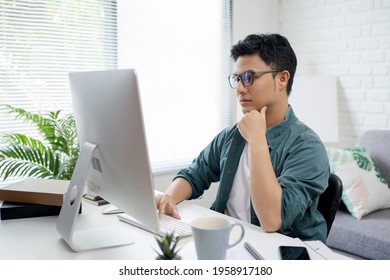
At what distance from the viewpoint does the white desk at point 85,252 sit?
104cm

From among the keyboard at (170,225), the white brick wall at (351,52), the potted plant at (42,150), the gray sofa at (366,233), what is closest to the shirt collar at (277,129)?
the keyboard at (170,225)

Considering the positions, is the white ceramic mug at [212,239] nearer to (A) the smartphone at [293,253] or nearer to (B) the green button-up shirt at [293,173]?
(A) the smartphone at [293,253]

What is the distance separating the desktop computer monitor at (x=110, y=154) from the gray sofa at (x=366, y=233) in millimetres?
1526

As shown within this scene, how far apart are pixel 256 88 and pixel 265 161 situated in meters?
0.34

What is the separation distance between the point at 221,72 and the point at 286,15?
857 mm

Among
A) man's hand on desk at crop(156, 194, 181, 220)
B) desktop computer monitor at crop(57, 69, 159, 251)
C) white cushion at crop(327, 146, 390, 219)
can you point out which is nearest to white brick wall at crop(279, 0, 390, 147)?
white cushion at crop(327, 146, 390, 219)

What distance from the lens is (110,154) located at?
1.06m

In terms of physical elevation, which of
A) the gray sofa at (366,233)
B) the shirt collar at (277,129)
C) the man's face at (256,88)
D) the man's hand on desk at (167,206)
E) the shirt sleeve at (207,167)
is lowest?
the gray sofa at (366,233)

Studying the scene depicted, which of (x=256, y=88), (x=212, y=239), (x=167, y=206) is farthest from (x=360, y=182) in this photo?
(x=212, y=239)

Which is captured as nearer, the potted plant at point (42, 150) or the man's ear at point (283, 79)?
the man's ear at point (283, 79)

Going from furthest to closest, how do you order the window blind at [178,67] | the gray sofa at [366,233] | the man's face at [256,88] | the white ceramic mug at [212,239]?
the window blind at [178,67] < the gray sofa at [366,233] < the man's face at [256,88] < the white ceramic mug at [212,239]

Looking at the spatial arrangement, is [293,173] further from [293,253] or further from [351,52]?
[351,52]
